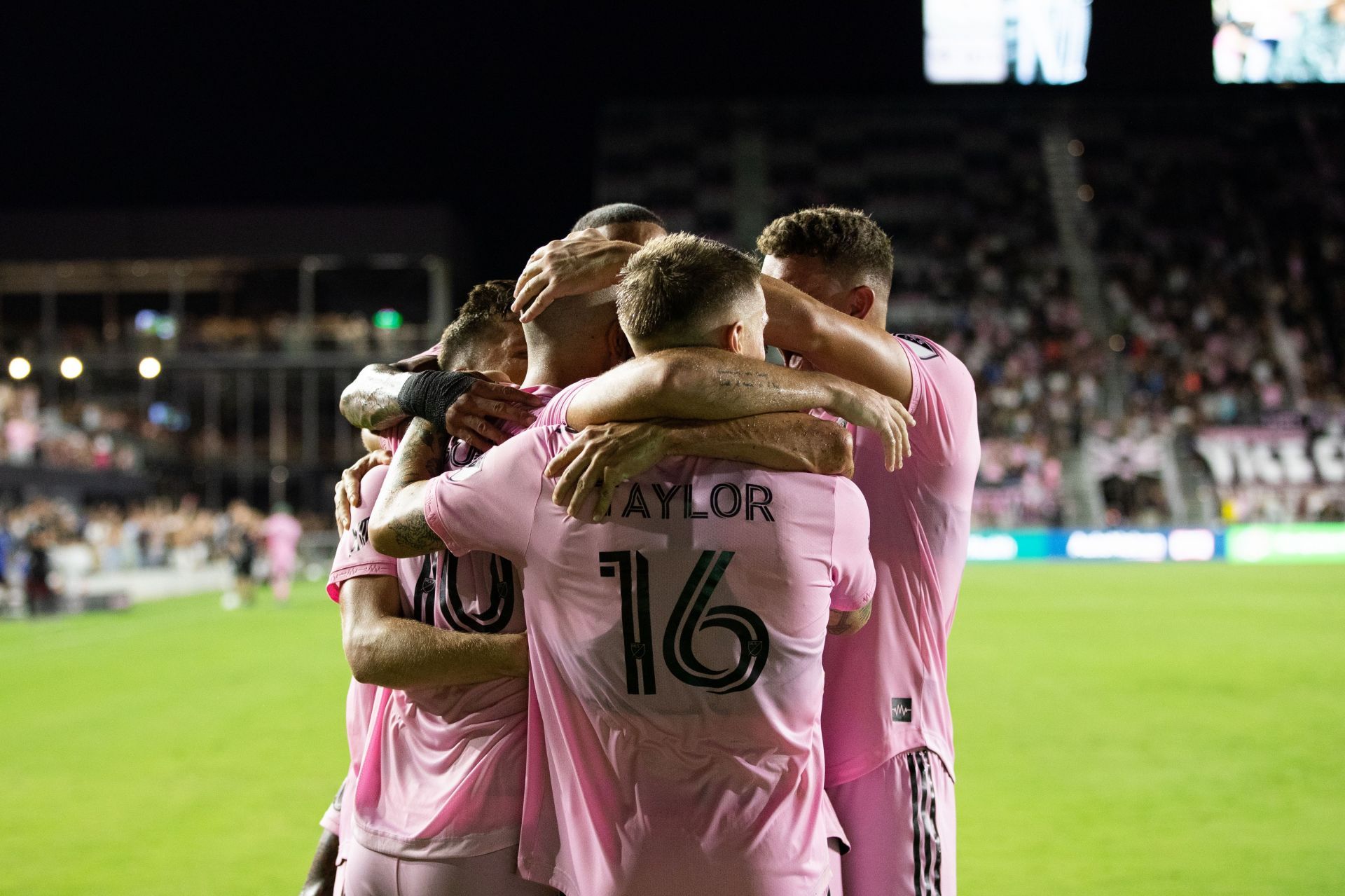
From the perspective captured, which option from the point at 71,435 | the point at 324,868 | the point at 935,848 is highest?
the point at 71,435

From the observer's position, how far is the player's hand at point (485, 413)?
2.44 meters

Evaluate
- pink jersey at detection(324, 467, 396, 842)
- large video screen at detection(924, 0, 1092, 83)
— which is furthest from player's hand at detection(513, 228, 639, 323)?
large video screen at detection(924, 0, 1092, 83)

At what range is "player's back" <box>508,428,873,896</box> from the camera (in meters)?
2.15

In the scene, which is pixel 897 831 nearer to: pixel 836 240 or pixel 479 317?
pixel 836 240

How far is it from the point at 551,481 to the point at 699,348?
39 centimetres

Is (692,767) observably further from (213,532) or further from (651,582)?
(213,532)

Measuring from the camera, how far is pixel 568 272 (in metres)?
→ 2.49

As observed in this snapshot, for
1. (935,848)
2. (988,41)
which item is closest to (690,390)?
(935,848)

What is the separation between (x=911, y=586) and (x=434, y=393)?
1.33m

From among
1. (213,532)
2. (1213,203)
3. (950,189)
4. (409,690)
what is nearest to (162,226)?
(213,532)

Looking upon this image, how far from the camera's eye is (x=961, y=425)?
2941 mm

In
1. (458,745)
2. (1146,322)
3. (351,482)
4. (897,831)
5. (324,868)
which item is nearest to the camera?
(458,745)

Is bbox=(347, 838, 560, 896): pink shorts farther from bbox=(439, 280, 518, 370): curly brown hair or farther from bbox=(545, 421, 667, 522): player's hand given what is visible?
bbox=(439, 280, 518, 370): curly brown hair

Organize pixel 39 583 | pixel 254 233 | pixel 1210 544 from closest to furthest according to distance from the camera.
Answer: pixel 39 583, pixel 1210 544, pixel 254 233
